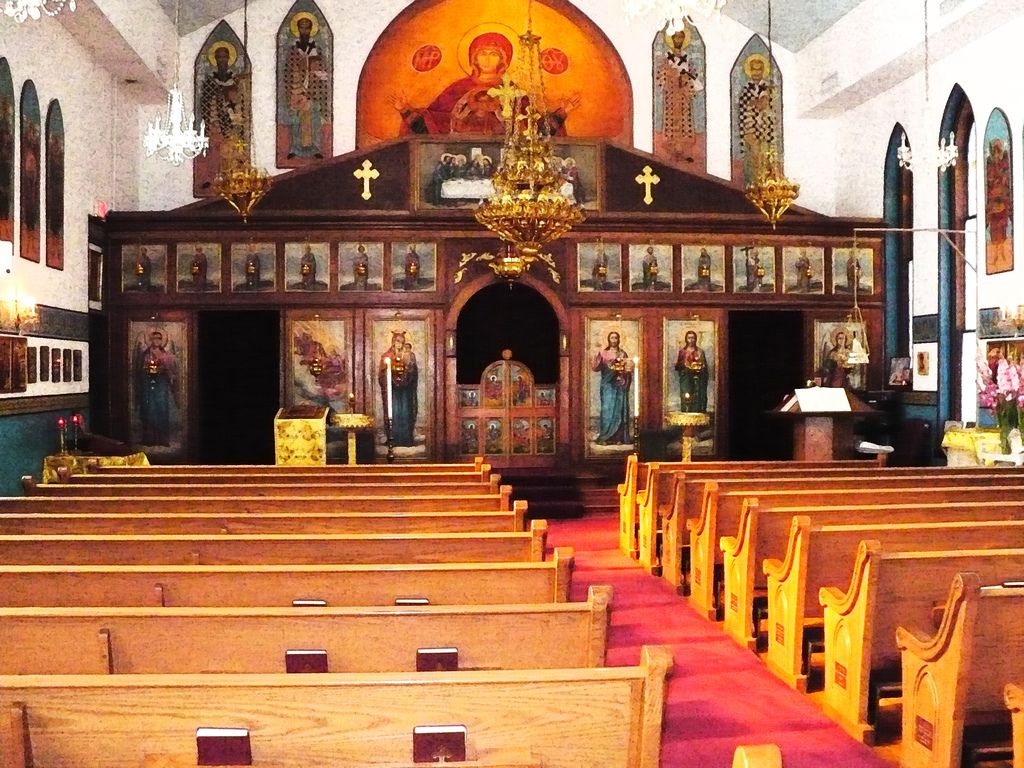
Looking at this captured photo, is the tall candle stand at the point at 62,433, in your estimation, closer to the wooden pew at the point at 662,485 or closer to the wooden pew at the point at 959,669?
the wooden pew at the point at 662,485

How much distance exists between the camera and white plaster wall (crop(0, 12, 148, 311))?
1092 cm

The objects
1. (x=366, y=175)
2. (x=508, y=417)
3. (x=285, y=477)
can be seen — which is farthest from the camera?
(x=508, y=417)

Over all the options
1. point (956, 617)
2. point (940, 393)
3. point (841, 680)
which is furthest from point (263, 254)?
point (956, 617)

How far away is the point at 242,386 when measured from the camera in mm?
15742

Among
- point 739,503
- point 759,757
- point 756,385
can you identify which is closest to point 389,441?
point 756,385

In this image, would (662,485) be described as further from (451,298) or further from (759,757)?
(759,757)

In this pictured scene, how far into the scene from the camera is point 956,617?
12.6 ft

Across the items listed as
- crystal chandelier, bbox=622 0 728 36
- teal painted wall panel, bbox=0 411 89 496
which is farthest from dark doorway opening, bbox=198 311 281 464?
crystal chandelier, bbox=622 0 728 36

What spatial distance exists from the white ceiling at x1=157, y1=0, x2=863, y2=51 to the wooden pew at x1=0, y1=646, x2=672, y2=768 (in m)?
14.6

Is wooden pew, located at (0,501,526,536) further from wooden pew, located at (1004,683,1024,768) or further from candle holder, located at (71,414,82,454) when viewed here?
candle holder, located at (71,414,82,454)

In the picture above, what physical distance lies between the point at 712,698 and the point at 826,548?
104 cm

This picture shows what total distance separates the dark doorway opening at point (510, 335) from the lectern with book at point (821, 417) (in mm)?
5279

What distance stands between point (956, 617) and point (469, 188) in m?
11.1

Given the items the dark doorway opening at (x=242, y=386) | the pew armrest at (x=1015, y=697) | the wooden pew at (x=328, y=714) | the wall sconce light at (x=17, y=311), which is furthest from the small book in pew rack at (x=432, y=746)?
the dark doorway opening at (x=242, y=386)
